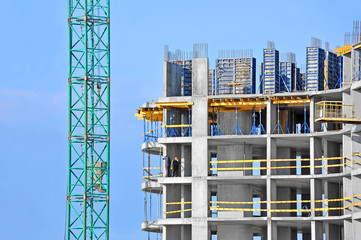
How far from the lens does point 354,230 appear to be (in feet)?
249

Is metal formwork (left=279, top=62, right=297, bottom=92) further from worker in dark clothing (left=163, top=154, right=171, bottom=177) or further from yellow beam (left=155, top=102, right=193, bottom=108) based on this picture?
worker in dark clothing (left=163, top=154, right=171, bottom=177)

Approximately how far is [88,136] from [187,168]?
Result: 42.3 feet

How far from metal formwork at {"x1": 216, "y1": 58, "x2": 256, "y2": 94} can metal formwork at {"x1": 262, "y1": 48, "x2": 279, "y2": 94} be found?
1006 mm

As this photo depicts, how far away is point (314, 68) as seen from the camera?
82.1 meters

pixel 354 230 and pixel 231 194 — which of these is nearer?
pixel 354 230

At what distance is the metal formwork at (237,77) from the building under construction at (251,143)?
69 mm

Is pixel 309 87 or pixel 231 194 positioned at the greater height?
pixel 309 87

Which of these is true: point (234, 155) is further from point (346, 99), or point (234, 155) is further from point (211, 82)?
point (346, 99)

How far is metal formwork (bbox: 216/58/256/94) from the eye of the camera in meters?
83.6

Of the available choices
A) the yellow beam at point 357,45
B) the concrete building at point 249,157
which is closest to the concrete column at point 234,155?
the concrete building at point 249,157

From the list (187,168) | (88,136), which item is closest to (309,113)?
(187,168)

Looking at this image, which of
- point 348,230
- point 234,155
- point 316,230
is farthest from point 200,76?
point 348,230

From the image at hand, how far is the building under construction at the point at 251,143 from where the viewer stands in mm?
79688

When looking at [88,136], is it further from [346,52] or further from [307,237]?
[346,52]
